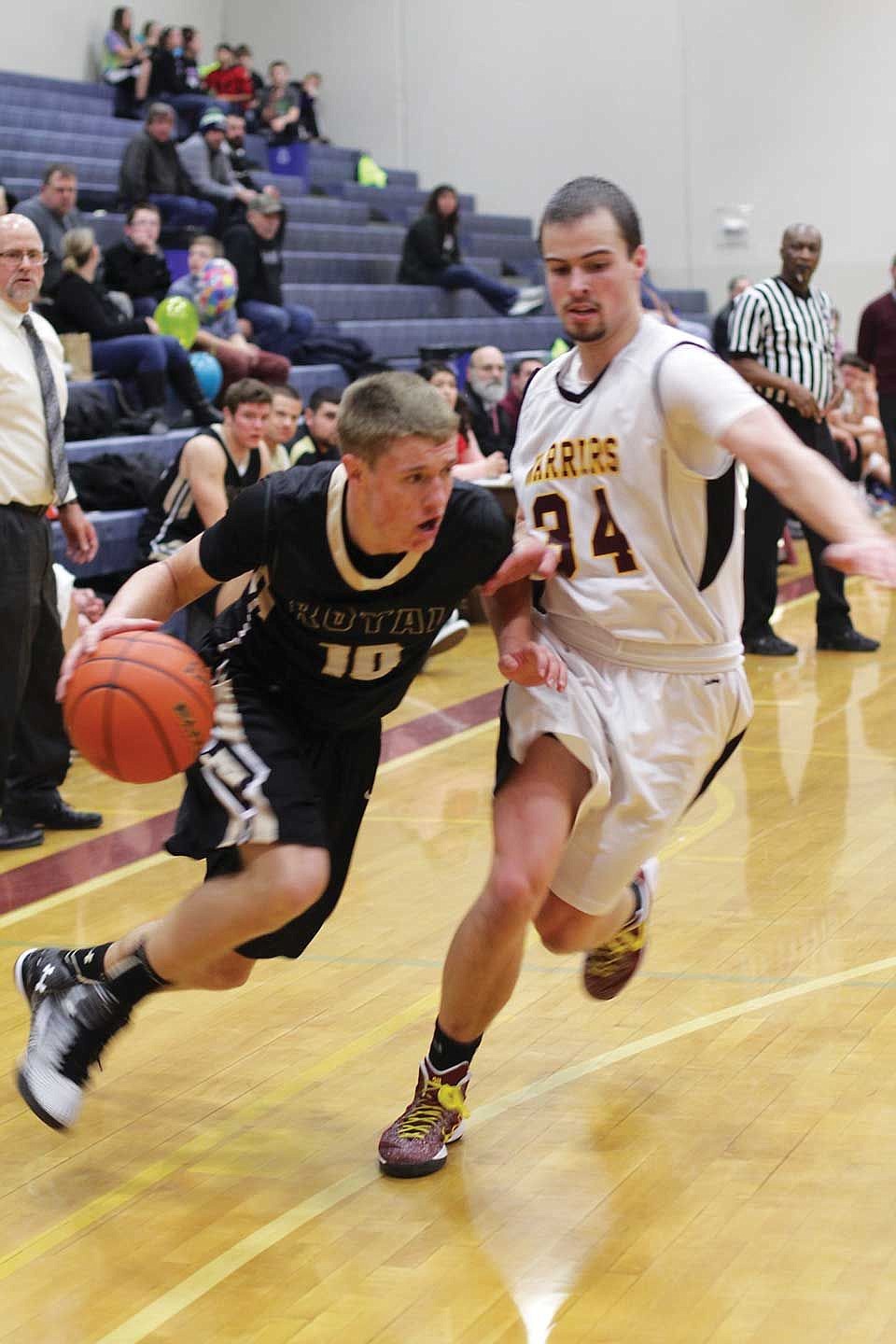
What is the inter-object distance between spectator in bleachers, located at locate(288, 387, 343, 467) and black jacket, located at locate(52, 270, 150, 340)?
5.97 feet

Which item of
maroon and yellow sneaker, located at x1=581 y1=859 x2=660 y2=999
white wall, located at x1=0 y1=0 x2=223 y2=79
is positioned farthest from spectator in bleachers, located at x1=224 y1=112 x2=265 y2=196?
maroon and yellow sneaker, located at x1=581 y1=859 x2=660 y2=999

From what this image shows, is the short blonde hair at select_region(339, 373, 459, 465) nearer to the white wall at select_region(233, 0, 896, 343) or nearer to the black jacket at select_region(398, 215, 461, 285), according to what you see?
the black jacket at select_region(398, 215, 461, 285)

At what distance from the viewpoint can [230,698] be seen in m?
3.71

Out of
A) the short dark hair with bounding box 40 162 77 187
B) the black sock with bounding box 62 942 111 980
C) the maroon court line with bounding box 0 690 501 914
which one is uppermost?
the short dark hair with bounding box 40 162 77 187

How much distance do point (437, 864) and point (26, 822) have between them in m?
1.57

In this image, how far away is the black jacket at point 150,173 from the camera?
46.6ft

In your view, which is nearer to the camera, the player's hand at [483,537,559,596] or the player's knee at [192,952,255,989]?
the player's hand at [483,537,559,596]

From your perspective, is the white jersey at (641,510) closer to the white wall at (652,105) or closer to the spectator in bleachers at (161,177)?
the spectator in bleachers at (161,177)

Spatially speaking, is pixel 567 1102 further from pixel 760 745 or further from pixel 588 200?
pixel 760 745

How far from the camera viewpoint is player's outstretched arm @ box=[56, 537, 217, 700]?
3.54m

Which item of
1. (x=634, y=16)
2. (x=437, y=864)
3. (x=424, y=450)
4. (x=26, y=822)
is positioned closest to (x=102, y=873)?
(x=26, y=822)

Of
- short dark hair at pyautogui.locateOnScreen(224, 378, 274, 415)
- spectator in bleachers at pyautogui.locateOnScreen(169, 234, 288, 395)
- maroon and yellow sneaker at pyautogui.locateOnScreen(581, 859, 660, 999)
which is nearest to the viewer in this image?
maroon and yellow sneaker at pyautogui.locateOnScreen(581, 859, 660, 999)

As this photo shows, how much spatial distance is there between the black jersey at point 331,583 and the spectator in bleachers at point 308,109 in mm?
16623

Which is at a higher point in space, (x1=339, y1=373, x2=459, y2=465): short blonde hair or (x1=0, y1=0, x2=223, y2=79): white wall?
(x1=0, y1=0, x2=223, y2=79): white wall
